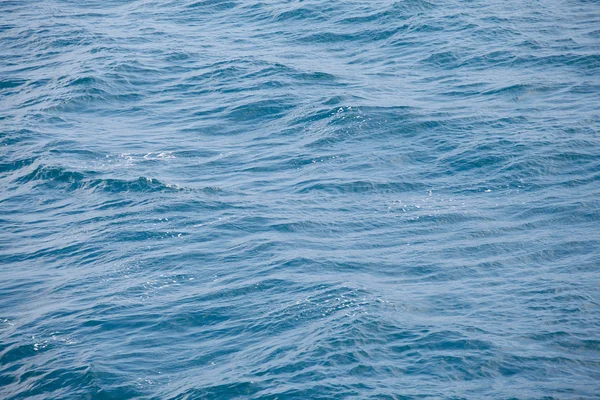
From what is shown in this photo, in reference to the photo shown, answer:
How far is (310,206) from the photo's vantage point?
3522cm

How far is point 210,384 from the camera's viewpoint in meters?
24.9

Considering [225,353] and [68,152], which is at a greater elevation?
[68,152]

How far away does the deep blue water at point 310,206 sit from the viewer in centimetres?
2594

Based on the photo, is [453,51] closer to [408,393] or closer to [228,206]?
[228,206]

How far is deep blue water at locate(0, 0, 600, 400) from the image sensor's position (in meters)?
25.9

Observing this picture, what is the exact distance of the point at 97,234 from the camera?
3406 centimetres

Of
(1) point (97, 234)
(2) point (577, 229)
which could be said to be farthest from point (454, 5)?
(1) point (97, 234)


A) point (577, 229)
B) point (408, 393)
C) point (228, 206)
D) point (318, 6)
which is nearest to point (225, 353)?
point (408, 393)

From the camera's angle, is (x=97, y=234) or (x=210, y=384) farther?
(x=97, y=234)

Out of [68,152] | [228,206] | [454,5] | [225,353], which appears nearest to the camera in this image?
[225,353]

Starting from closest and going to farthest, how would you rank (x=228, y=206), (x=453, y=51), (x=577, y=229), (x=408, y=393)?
(x=408, y=393), (x=577, y=229), (x=228, y=206), (x=453, y=51)

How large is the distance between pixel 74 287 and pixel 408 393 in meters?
14.6

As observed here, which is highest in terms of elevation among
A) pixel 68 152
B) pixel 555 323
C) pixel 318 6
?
pixel 318 6

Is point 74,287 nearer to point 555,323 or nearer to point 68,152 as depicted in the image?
point 68,152
